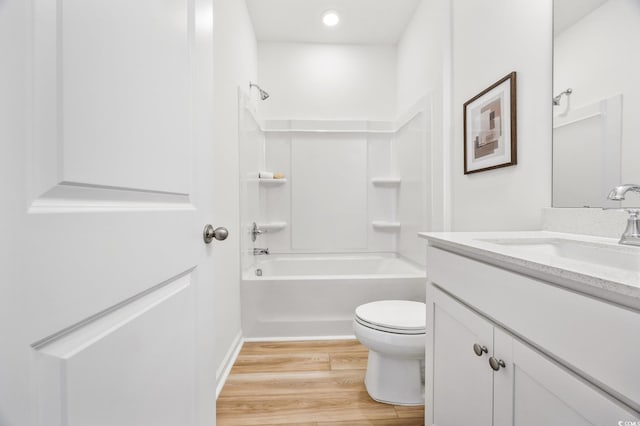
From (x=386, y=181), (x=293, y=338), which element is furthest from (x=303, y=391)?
(x=386, y=181)

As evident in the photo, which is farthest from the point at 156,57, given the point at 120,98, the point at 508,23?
the point at 508,23

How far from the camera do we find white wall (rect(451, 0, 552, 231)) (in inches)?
47.8

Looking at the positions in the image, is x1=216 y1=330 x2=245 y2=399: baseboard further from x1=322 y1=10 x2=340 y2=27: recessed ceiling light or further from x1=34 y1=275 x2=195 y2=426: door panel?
x1=322 y1=10 x2=340 y2=27: recessed ceiling light

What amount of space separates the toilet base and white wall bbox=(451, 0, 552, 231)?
854 millimetres

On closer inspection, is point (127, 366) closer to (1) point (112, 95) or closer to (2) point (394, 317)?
(1) point (112, 95)

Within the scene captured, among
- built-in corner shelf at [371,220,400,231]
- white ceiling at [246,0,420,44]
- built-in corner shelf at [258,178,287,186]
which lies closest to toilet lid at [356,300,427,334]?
built-in corner shelf at [371,220,400,231]

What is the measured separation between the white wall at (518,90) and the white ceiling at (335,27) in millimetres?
837

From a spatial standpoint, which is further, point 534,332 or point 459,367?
point 459,367

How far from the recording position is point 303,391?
1.54 meters

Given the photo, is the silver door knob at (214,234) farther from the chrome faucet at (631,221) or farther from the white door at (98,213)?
the chrome faucet at (631,221)

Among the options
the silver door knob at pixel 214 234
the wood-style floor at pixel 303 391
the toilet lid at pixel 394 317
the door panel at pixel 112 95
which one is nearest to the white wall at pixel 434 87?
the toilet lid at pixel 394 317

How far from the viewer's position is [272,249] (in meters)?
2.99

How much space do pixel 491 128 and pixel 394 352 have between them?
1243mm

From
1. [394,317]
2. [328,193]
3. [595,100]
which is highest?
[595,100]
